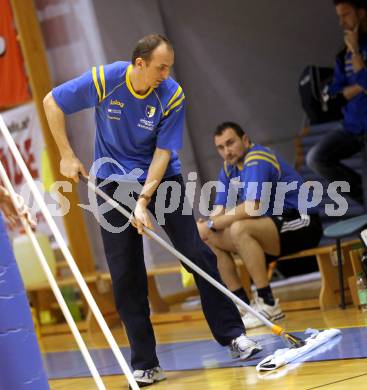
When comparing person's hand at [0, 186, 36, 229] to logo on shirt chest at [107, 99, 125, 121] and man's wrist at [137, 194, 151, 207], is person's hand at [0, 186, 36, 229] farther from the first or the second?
logo on shirt chest at [107, 99, 125, 121]

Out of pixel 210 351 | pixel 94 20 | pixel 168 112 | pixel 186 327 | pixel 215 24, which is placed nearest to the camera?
pixel 168 112

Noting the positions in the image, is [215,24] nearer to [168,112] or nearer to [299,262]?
[299,262]

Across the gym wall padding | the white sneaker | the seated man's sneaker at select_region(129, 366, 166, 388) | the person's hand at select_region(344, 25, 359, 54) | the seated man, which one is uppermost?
the person's hand at select_region(344, 25, 359, 54)

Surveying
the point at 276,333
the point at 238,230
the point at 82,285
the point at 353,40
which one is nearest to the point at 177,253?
the point at 276,333

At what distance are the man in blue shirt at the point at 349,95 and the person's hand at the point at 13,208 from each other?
3.27 meters

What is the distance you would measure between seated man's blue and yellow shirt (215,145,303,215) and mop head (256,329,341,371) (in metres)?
1.32

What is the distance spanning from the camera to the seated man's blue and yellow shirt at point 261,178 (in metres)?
5.64

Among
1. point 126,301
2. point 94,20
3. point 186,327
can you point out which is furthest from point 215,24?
point 126,301

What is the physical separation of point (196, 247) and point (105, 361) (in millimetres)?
1345

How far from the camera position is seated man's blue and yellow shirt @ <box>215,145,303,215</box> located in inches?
222

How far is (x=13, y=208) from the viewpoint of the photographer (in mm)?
3412

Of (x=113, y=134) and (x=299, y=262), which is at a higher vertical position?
(x=113, y=134)

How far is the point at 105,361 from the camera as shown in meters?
5.39

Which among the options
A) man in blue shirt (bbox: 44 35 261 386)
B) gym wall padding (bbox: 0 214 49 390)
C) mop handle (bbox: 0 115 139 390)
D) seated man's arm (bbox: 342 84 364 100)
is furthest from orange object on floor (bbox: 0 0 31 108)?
gym wall padding (bbox: 0 214 49 390)
